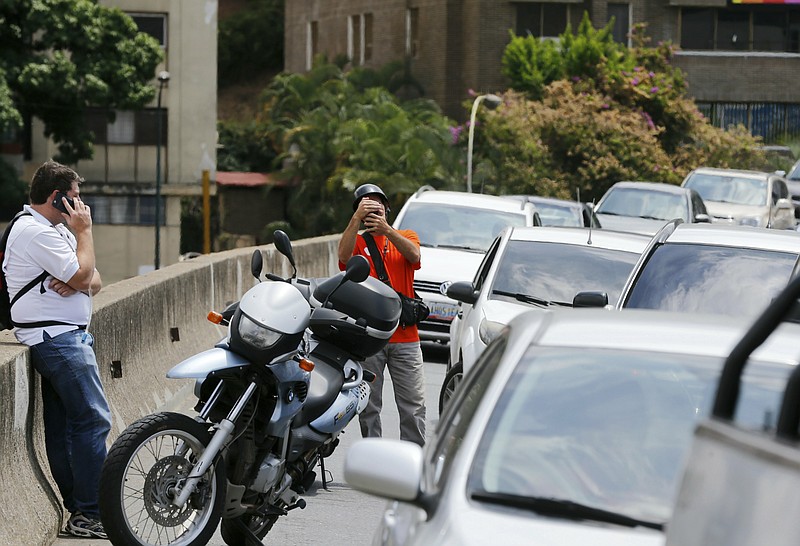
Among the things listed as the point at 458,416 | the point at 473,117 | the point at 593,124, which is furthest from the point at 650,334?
the point at 593,124

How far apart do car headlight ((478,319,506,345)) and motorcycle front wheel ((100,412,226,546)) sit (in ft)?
14.2

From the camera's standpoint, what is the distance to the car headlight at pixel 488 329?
10.8m

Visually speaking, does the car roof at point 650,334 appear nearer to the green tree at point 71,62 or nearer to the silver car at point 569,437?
the silver car at point 569,437

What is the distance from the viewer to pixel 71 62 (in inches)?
2010

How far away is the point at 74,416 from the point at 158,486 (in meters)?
0.90

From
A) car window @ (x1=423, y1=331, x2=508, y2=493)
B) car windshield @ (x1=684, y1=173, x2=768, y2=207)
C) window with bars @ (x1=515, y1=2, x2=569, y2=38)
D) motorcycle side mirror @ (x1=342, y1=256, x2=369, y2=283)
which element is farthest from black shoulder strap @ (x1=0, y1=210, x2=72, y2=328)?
window with bars @ (x1=515, y1=2, x2=569, y2=38)

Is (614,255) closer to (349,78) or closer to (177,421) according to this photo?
(177,421)

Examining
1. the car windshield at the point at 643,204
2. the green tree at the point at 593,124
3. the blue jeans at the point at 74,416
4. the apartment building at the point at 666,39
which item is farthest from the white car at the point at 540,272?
the apartment building at the point at 666,39

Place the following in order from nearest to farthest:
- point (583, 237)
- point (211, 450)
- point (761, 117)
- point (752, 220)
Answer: point (211, 450)
point (583, 237)
point (752, 220)
point (761, 117)

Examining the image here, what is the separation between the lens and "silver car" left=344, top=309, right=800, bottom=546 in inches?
156

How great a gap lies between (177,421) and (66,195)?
4.97 ft

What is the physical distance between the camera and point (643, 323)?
472cm

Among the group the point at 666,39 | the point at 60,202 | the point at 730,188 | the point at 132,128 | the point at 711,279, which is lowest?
the point at 711,279

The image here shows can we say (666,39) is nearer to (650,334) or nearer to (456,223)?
(456,223)
